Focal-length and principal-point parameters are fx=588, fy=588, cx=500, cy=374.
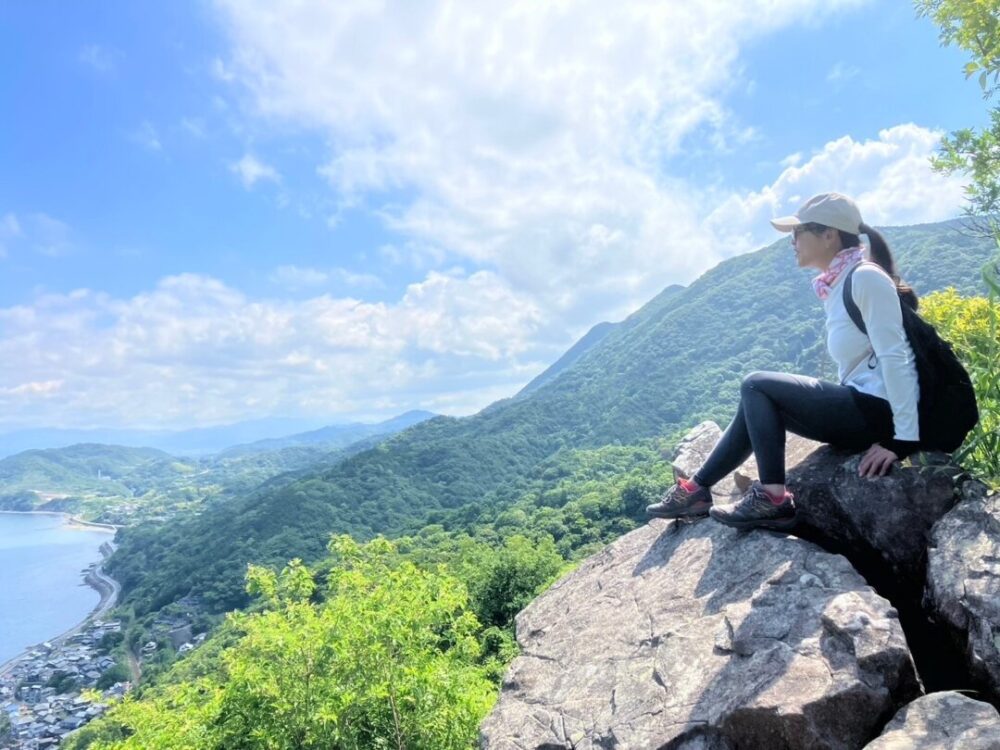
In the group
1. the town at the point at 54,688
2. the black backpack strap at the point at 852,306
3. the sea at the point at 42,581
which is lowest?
the town at the point at 54,688

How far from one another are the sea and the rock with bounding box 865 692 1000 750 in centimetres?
9172

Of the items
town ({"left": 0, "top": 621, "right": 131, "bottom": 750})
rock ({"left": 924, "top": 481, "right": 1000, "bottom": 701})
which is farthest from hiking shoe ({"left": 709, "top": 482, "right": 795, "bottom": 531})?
town ({"left": 0, "top": 621, "right": 131, "bottom": 750})

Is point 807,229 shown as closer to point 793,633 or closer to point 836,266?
point 836,266

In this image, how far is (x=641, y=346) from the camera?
16600cm

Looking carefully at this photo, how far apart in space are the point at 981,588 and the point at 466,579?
31816 mm

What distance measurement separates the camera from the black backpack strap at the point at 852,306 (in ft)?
11.8

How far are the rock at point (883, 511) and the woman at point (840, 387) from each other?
15 centimetres

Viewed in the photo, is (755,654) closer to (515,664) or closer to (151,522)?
(515,664)

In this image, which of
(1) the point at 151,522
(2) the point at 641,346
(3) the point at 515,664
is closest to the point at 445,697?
(3) the point at 515,664

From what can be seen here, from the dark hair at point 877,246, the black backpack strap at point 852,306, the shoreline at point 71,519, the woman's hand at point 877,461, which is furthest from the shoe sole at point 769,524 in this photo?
the shoreline at point 71,519

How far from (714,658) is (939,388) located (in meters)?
2.03

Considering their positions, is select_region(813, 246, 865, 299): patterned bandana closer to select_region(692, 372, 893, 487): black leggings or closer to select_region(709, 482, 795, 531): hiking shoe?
select_region(692, 372, 893, 487): black leggings

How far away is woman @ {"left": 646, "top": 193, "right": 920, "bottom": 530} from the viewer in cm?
339

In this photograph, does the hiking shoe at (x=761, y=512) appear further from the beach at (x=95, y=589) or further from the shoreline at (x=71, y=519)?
the shoreline at (x=71, y=519)
